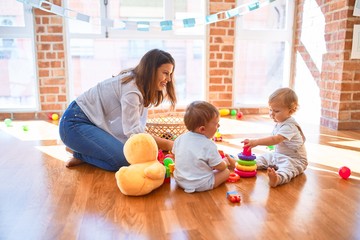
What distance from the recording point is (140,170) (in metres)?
1.40

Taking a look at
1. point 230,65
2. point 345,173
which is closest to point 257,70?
point 230,65

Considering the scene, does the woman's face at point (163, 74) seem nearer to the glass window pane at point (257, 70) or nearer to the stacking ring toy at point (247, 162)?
the stacking ring toy at point (247, 162)

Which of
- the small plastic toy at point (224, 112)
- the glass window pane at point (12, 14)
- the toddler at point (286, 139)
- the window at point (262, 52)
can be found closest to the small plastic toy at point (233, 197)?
the toddler at point (286, 139)

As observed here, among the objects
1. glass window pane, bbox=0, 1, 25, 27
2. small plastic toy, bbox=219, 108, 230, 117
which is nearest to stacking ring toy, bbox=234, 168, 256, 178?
small plastic toy, bbox=219, 108, 230, 117

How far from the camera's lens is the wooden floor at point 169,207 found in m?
1.12

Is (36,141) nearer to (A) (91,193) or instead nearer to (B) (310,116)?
(A) (91,193)

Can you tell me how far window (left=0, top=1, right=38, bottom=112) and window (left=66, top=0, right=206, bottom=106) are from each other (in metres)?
0.44

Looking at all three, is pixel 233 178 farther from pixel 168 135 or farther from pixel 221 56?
pixel 221 56

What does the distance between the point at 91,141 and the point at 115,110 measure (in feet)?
0.72

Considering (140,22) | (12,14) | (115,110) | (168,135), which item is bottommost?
(168,135)

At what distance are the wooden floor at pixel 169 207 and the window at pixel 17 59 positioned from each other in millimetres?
1755

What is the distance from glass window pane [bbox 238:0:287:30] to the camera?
371cm

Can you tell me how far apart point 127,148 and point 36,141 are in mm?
1368

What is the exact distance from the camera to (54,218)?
47.8 inches
